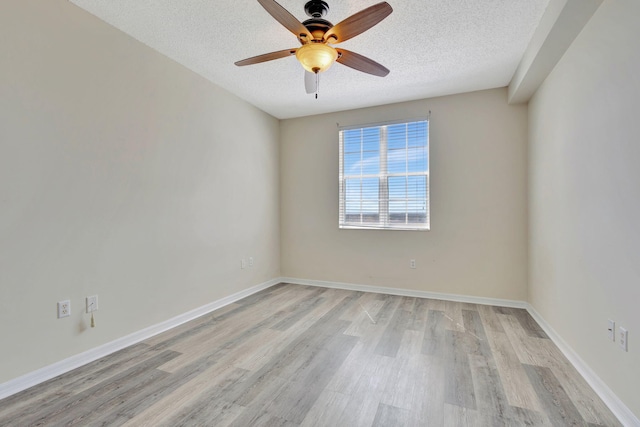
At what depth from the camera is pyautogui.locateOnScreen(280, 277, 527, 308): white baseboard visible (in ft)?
11.4

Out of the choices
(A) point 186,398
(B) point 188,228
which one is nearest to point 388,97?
(B) point 188,228

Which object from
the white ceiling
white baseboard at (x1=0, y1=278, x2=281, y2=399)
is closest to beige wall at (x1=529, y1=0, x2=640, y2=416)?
the white ceiling

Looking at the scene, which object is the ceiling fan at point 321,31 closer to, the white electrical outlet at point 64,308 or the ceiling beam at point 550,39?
the ceiling beam at point 550,39

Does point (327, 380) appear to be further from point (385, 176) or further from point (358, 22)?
point (385, 176)

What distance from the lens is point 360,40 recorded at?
2.49 metres

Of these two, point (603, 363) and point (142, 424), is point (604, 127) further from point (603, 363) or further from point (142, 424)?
point (142, 424)

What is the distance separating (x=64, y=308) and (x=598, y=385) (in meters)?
3.56

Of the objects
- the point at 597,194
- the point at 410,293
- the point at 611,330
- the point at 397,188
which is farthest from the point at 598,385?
the point at 397,188

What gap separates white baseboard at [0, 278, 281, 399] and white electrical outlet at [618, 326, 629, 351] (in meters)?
3.35

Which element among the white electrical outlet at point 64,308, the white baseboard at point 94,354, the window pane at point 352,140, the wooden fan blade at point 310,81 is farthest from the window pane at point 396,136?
the white electrical outlet at point 64,308

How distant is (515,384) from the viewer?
190cm

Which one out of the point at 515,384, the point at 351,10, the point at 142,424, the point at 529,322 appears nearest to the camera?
the point at 142,424

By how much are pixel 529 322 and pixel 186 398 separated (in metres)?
3.16

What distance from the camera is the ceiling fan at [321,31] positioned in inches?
64.5
